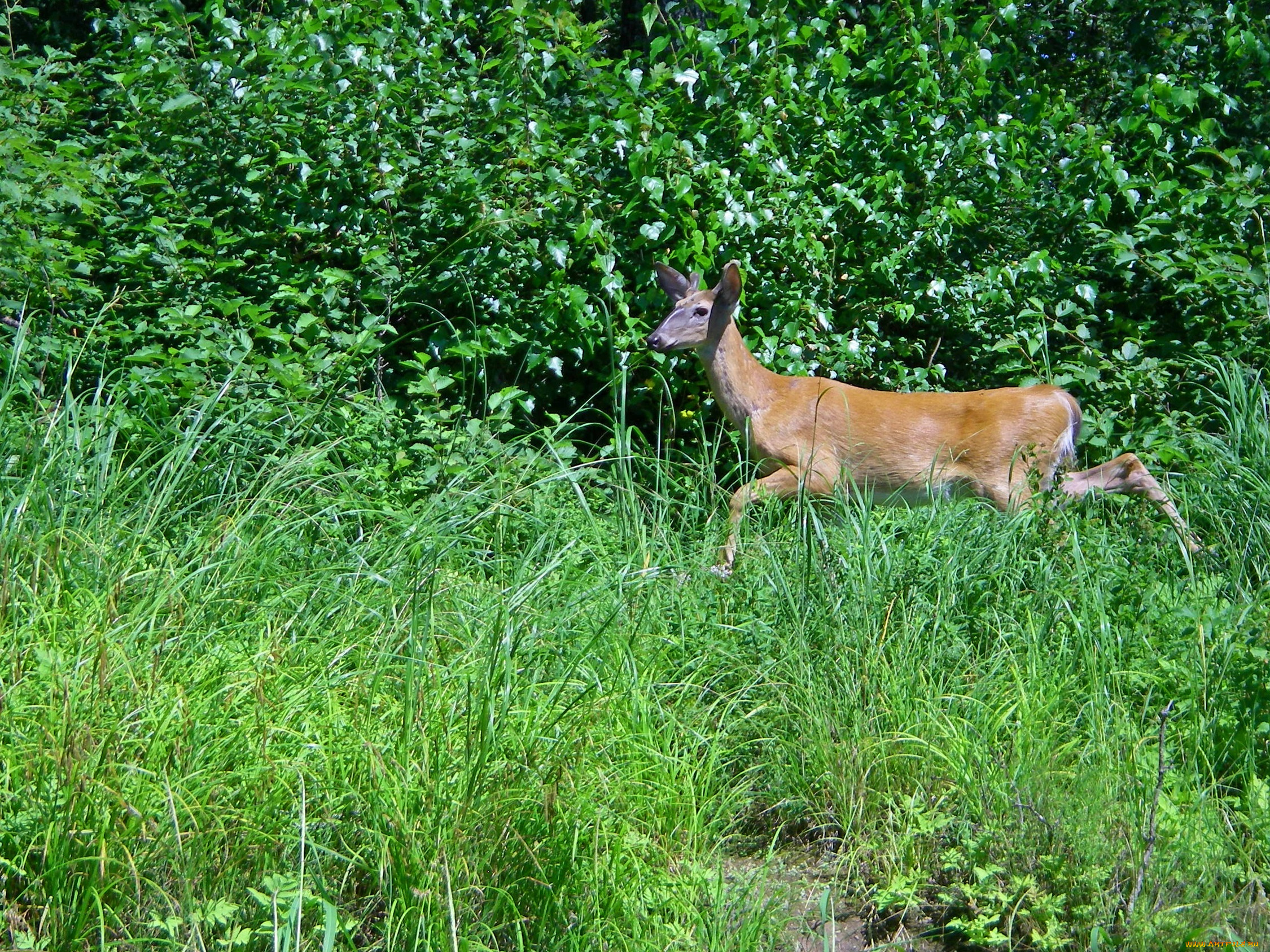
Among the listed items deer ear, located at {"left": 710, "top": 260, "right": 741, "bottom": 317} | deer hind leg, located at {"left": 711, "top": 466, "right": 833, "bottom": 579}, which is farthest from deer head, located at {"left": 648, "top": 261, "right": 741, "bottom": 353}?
deer hind leg, located at {"left": 711, "top": 466, "right": 833, "bottom": 579}

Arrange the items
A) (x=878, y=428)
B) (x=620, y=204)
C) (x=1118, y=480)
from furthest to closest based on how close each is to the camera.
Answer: (x=620, y=204)
(x=878, y=428)
(x=1118, y=480)

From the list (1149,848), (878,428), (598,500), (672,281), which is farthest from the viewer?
(672,281)

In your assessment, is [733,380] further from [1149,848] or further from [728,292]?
[1149,848]

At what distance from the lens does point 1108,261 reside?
727 centimetres

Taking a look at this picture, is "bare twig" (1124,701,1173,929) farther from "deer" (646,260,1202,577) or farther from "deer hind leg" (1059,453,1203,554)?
"deer" (646,260,1202,577)

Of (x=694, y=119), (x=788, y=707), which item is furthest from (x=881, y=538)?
(x=694, y=119)

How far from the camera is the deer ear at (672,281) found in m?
6.61

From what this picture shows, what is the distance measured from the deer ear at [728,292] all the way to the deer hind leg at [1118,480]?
5.78 feet

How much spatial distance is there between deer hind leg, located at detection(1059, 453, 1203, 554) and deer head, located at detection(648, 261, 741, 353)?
1772 millimetres

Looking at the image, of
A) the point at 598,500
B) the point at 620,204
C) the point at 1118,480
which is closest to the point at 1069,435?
the point at 1118,480

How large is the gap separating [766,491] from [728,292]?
3.89 ft

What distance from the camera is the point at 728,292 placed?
6402mm

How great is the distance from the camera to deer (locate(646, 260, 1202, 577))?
615cm

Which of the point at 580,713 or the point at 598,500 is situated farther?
the point at 598,500
